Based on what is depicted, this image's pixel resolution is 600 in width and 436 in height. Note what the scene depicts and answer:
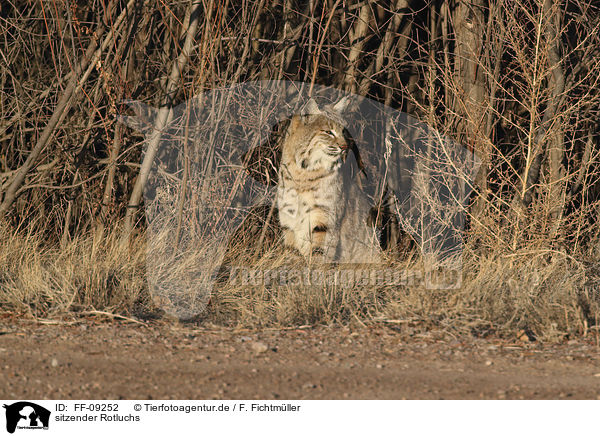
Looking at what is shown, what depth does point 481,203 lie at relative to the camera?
7.02m

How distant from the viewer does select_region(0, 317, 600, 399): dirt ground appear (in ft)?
12.6

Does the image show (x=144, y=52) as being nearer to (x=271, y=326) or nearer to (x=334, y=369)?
(x=271, y=326)

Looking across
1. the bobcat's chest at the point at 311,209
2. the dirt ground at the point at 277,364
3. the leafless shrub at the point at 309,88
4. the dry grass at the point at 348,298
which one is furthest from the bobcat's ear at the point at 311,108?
the dirt ground at the point at 277,364

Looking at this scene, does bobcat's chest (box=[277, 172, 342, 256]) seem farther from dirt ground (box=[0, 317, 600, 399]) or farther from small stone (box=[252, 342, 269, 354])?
small stone (box=[252, 342, 269, 354])

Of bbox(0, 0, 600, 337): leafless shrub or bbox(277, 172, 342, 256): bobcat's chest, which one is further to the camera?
bbox(277, 172, 342, 256): bobcat's chest

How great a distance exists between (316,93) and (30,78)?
9.33ft

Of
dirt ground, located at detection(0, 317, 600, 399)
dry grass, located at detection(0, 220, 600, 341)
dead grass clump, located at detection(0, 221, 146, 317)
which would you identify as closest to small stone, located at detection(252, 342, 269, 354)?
dirt ground, located at detection(0, 317, 600, 399)

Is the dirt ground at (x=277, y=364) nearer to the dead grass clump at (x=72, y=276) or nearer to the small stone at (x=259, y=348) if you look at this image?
the small stone at (x=259, y=348)

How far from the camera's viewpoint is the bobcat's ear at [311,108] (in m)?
7.08

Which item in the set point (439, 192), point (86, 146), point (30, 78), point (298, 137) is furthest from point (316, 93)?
point (30, 78)
